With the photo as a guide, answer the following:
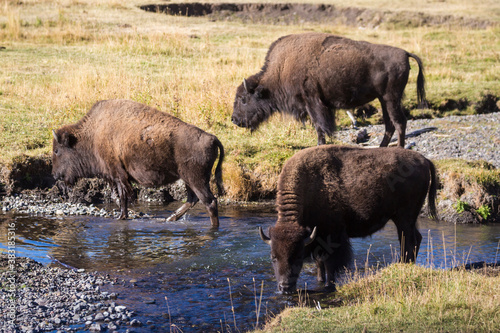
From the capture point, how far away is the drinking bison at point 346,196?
22.3 feet

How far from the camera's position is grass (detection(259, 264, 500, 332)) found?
17.2 feet

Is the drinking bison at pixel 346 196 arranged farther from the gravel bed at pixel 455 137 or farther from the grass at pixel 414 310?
the gravel bed at pixel 455 137

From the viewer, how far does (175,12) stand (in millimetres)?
35812

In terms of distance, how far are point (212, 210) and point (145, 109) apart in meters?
2.14

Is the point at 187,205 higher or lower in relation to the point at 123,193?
lower

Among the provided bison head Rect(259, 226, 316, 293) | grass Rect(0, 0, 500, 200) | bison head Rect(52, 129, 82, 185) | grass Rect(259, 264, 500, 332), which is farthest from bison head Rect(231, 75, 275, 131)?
grass Rect(259, 264, 500, 332)

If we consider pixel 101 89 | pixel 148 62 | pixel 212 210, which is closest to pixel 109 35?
pixel 148 62

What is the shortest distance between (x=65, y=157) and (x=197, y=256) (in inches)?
150

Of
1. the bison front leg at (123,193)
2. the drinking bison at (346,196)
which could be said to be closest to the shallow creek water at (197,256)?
the bison front leg at (123,193)

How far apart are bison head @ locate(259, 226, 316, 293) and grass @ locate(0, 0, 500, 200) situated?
4.83 m

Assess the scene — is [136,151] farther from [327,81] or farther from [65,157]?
[327,81]

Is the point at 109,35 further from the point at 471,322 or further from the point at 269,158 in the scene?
the point at 471,322

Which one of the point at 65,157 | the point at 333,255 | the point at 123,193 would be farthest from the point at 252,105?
the point at 333,255

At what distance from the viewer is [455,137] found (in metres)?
12.7
